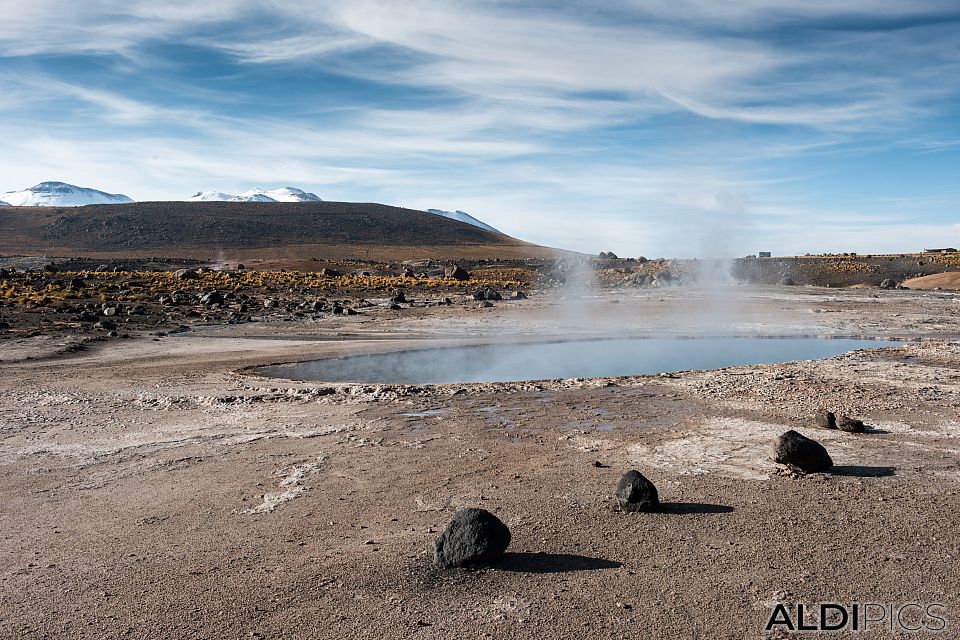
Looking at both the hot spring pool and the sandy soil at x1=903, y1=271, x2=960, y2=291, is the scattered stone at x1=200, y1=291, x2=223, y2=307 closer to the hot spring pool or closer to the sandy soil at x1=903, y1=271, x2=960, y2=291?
the hot spring pool

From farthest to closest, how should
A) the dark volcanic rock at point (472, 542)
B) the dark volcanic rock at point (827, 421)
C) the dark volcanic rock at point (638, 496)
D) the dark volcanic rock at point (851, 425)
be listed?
the dark volcanic rock at point (827, 421)
the dark volcanic rock at point (851, 425)
the dark volcanic rock at point (638, 496)
the dark volcanic rock at point (472, 542)

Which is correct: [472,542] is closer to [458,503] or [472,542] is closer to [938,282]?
[458,503]

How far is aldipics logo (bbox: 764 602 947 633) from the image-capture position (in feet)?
18.5

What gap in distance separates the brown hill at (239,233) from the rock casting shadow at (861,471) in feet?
336

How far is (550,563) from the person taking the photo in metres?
6.84

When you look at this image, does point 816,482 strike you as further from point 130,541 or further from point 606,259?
point 606,259

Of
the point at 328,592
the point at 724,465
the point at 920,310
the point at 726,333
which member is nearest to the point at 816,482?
the point at 724,465

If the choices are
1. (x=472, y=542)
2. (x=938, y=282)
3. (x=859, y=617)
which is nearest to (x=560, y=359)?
(x=472, y=542)

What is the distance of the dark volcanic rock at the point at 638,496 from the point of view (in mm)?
7973

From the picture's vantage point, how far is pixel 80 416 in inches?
505

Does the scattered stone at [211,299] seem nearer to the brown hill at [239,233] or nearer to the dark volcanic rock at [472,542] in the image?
the dark volcanic rock at [472,542]

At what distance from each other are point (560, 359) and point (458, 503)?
496 inches

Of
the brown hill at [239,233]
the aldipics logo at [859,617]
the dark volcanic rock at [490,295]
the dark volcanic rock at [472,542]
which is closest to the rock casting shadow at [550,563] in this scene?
the dark volcanic rock at [472,542]

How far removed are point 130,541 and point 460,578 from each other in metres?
3.48
